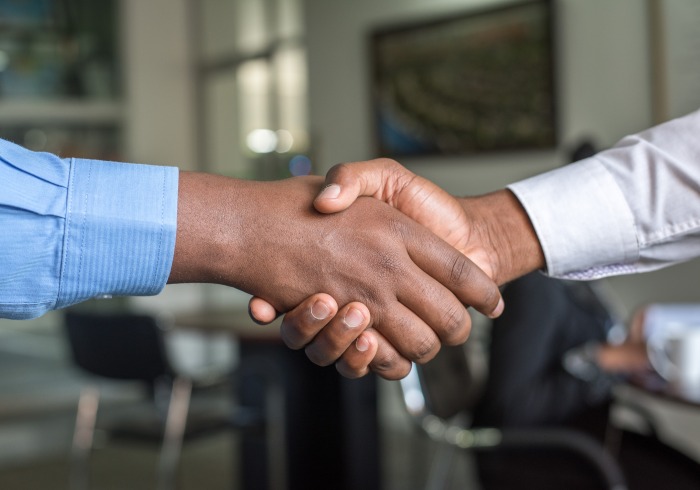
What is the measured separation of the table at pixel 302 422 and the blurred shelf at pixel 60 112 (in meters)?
3.91

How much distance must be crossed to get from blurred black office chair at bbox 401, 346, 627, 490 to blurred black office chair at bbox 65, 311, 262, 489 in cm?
108

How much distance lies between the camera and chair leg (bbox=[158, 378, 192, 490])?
127 inches

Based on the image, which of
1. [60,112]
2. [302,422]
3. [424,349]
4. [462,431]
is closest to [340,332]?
[424,349]

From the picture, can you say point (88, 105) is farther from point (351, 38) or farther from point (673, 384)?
point (673, 384)

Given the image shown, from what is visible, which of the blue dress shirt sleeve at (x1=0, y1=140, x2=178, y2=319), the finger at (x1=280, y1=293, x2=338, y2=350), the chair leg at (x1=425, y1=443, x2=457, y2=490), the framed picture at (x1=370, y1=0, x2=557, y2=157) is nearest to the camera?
the blue dress shirt sleeve at (x1=0, y1=140, x2=178, y2=319)

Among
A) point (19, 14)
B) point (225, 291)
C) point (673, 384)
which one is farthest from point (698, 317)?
point (19, 14)

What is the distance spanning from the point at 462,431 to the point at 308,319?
3.73 feet

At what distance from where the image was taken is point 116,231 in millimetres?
1199

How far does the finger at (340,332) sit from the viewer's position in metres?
1.37

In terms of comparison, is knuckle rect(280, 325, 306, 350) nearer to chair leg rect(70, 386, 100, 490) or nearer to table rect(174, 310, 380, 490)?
table rect(174, 310, 380, 490)

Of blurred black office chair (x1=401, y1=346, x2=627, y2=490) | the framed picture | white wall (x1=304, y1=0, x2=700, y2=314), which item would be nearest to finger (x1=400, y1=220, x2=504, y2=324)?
blurred black office chair (x1=401, y1=346, x2=627, y2=490)

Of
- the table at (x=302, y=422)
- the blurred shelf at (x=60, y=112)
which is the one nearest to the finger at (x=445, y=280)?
the table at (x=302, y=422)

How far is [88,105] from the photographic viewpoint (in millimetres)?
7293

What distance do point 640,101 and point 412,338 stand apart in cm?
312
